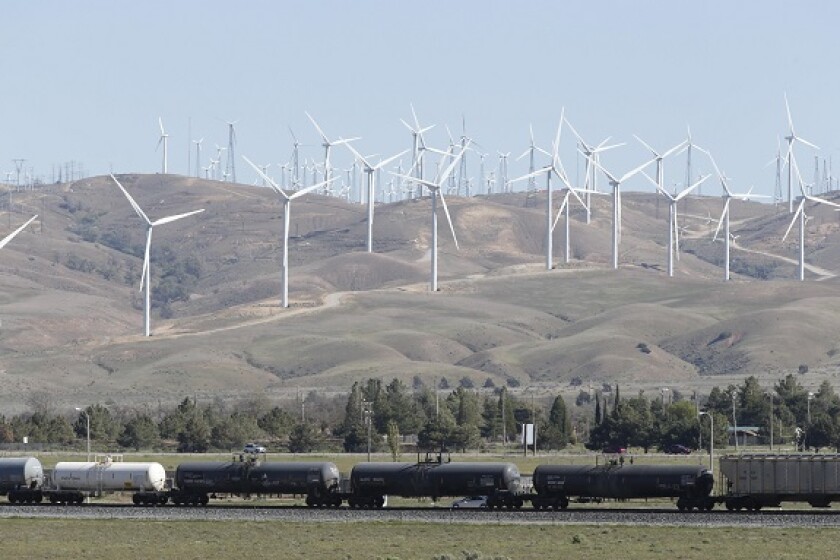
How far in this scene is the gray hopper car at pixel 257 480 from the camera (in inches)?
3952

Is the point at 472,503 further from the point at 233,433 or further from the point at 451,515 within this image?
the point at 233,433

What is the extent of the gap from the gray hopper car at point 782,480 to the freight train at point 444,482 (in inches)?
1.9

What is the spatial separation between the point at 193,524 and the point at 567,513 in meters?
18.1

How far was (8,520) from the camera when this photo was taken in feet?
303

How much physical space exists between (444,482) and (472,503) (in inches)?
107

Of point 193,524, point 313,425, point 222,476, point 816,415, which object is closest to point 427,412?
point 313,425

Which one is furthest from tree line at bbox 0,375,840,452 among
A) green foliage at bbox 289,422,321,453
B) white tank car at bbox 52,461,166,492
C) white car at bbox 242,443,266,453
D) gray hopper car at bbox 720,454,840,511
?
gray hopper car at bbox 720,454,840,511

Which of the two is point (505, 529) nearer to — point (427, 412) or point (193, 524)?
point (193, 524)

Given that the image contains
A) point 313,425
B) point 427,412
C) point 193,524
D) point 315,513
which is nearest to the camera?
point 193,524

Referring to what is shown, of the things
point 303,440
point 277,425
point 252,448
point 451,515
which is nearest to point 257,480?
point 451,515

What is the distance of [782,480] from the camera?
93.2 meters

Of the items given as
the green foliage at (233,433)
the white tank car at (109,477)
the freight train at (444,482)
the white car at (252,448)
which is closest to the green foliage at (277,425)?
the green foliage at (233,433)

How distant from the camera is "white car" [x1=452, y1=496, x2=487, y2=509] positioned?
99.6 metres

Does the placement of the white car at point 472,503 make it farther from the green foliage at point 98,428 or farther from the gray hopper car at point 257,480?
the green foliage at point 98,428
